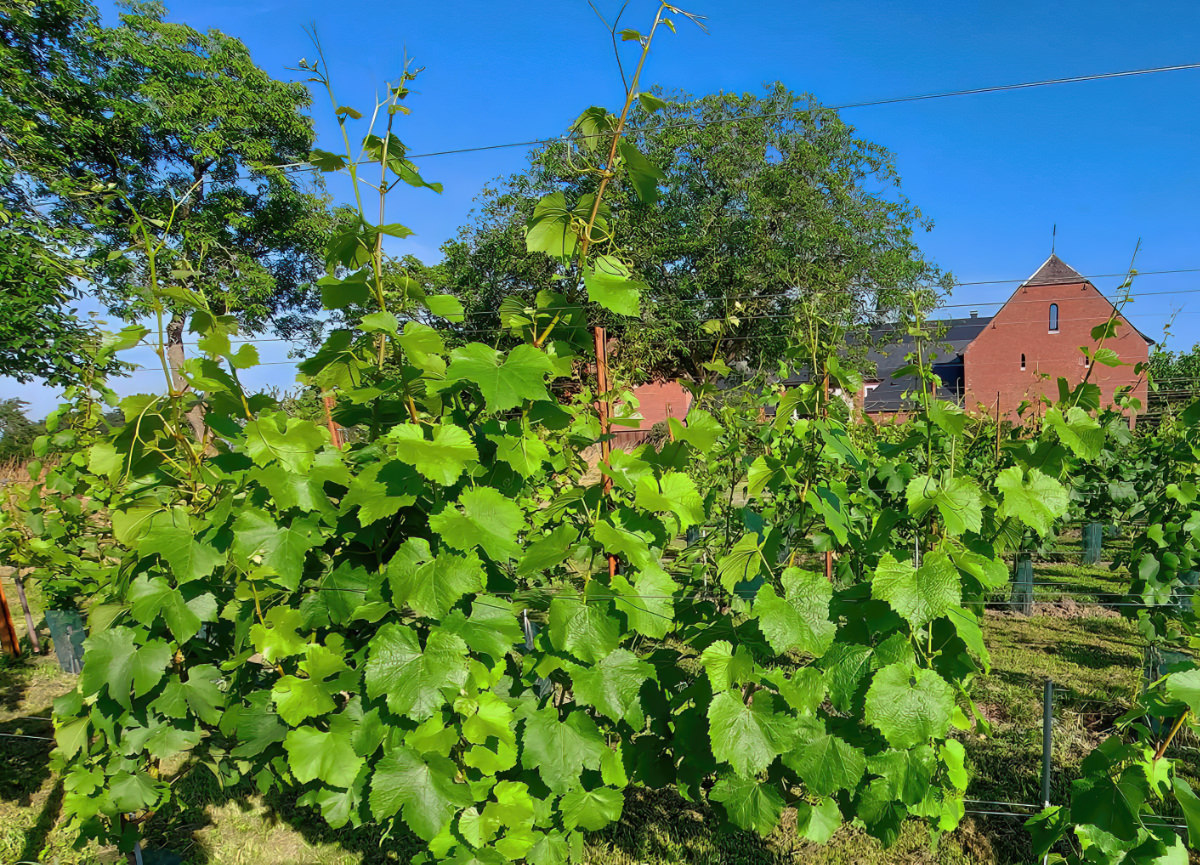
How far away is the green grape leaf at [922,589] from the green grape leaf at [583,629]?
543 mm

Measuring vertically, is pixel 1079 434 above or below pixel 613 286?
below

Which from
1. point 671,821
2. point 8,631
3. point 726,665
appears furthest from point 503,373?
point 8,631

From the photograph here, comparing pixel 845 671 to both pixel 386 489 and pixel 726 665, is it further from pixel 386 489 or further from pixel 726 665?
pixel 386 489

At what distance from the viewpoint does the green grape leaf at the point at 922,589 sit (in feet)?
4.12

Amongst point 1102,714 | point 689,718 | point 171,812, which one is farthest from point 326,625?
point 1102,714

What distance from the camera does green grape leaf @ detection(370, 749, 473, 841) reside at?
4.30 feet

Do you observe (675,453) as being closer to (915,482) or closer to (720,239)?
(915,482)

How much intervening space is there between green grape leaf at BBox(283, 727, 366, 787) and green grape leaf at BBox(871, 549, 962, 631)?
3.93 ft

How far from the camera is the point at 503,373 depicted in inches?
47.1

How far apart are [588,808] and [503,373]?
102 centimetres

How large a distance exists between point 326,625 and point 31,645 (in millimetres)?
5485

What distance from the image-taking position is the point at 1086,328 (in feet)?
75.9

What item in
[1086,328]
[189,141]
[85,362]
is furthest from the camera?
[1086,328]

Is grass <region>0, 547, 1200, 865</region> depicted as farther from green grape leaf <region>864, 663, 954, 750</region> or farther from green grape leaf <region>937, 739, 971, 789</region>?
green grape leaf <region>864, 663, 954, 750</region>
